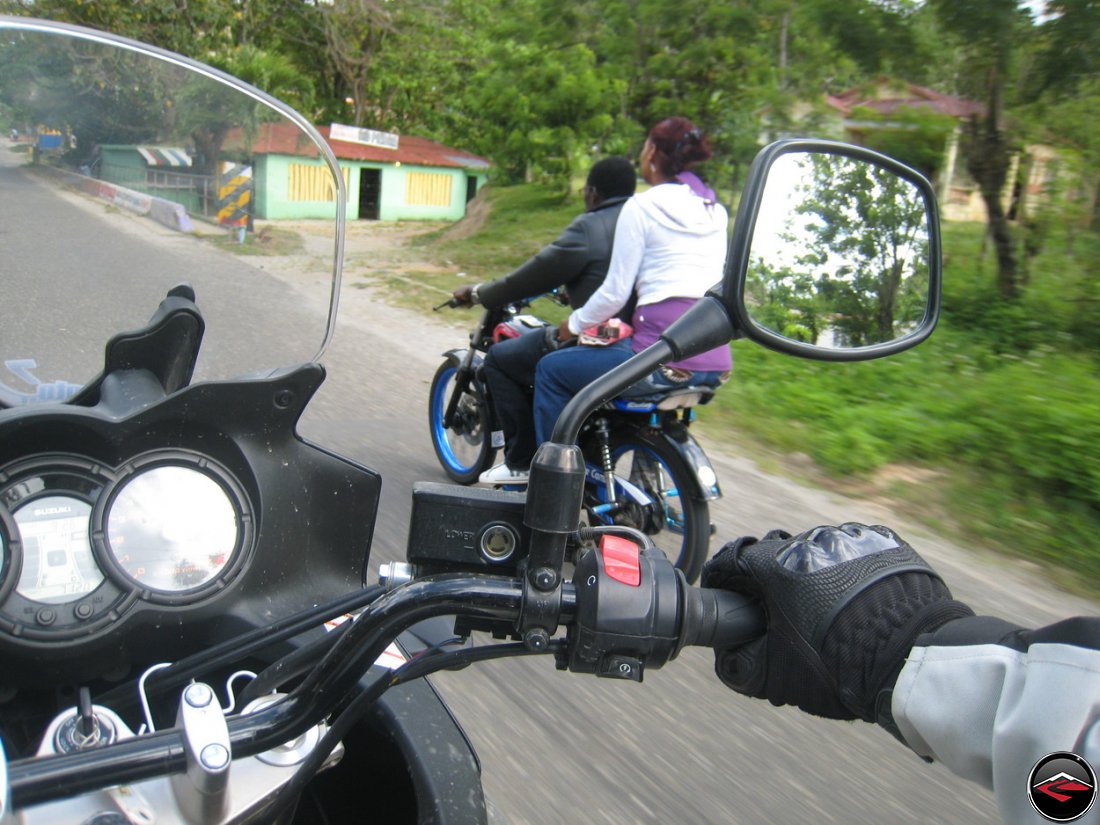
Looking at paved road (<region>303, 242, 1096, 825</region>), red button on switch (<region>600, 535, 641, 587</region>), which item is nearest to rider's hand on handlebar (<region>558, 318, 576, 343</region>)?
paved road (<region>303, 242, 1096, 825</region>)

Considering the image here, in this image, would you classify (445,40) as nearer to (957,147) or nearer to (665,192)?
(957,147)

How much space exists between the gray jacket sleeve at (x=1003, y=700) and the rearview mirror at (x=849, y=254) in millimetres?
496

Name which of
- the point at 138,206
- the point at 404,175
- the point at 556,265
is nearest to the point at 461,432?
the point at 556,265

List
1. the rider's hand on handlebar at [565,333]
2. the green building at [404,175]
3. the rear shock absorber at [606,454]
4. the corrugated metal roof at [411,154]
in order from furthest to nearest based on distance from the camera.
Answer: the corrugated metal roof at [411,154]
the green building at [404,175]
the rider's hand on handlebar at [565,333]
the rear shock absorber at [606,454]

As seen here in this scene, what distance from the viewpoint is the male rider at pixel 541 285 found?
428 cm

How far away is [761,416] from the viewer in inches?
264

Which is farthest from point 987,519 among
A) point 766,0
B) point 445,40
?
point 445,40

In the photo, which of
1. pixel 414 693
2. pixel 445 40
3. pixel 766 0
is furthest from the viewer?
pixel 445 40

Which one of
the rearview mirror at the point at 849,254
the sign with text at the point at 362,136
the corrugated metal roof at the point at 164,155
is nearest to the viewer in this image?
the rearview mirror at the point at 849,254

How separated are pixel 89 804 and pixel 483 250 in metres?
14.5

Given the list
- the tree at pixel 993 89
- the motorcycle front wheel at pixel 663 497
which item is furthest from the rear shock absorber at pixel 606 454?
the tree at pixel 993 89

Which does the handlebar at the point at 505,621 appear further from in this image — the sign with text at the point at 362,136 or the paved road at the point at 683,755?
the sign with text at the point at 362,136

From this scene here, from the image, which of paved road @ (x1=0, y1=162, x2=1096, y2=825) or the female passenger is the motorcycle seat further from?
paved road @ (x1=0, y1=162, x2=1096, y2=825)

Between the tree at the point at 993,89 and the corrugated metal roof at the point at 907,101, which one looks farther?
the corrugated metal roof at the point at 907,101
